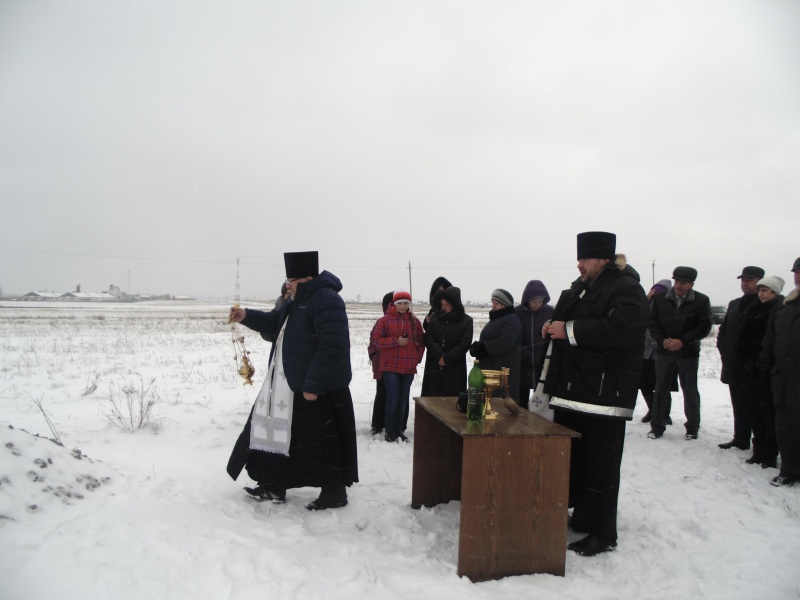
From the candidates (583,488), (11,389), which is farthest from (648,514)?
(11,389)

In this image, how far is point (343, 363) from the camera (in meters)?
4.28

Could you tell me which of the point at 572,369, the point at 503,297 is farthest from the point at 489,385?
the point at 503,297

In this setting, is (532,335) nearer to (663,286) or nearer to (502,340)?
(502,340)

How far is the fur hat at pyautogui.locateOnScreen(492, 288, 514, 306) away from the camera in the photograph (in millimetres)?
6094

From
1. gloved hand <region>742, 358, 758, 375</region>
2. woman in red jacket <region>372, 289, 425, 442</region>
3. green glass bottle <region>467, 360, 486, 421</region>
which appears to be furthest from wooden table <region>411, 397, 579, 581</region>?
gloved hand <region>742, 358, 758, 375</region>

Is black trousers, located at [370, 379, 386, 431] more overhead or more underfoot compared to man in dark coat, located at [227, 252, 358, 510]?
more underfoot

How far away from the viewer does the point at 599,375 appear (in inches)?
143

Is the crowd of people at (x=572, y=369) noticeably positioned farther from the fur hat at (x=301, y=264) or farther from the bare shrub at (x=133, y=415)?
the bare shrub at (x=133, y=415)

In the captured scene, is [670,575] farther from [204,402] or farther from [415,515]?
[204,402]

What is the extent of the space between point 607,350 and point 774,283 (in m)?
3.38

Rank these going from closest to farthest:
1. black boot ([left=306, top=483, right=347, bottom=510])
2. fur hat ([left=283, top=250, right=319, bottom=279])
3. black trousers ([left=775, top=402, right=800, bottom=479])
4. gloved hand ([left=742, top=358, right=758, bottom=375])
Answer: black boot ([left=306, top=483, right=347, bottom=510]) → fur hat ([left=283, top=250, right=319, bottom=279]) → black trousers ([left=775, top=402, right=800, bottom=479]) → gloved hand ([left=742, top=358, right=758, bottom=375])

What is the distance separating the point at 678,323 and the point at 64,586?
6621 mm

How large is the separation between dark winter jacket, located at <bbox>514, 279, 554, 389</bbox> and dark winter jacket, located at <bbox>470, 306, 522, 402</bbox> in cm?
43

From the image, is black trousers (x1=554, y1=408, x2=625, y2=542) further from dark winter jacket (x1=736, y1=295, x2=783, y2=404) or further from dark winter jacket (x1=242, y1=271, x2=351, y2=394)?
dark winter jacket (x1=736, y1=295, x2=783, y2=404)
